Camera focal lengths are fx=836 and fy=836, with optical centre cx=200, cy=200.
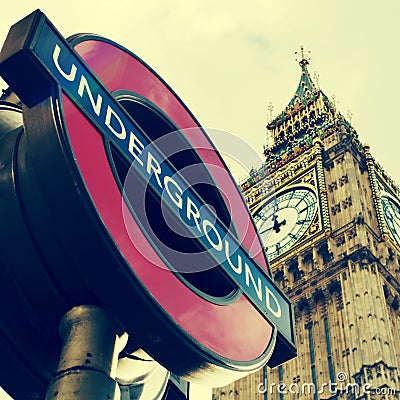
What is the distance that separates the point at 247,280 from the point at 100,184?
4.56ft

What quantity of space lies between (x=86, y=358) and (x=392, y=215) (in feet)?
154

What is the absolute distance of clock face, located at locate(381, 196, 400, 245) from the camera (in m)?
47.8

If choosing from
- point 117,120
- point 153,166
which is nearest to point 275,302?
point 153,166

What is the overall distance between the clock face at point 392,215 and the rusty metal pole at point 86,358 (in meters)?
44.3

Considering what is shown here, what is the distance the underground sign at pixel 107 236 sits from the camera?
4.05 m

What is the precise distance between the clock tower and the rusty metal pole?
28450mm

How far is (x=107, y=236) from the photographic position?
4023 millimetres

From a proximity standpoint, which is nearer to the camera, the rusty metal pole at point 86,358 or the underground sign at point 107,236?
the rusty metal pole at point 86,358

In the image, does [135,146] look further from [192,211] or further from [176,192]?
[192,211]

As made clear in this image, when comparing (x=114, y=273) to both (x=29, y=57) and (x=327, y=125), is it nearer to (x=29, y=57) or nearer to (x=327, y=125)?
(x=29, y=57)

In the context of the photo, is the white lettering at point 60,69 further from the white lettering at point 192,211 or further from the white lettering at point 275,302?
the white lettering at point 275,302

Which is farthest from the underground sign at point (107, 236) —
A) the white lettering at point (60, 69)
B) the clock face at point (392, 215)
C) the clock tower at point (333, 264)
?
the clock face at point (392, 215)

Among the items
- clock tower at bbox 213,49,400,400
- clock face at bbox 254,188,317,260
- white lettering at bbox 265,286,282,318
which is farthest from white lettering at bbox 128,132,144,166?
clock face at bbox 254,188,317,260

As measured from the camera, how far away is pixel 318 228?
45406mm
